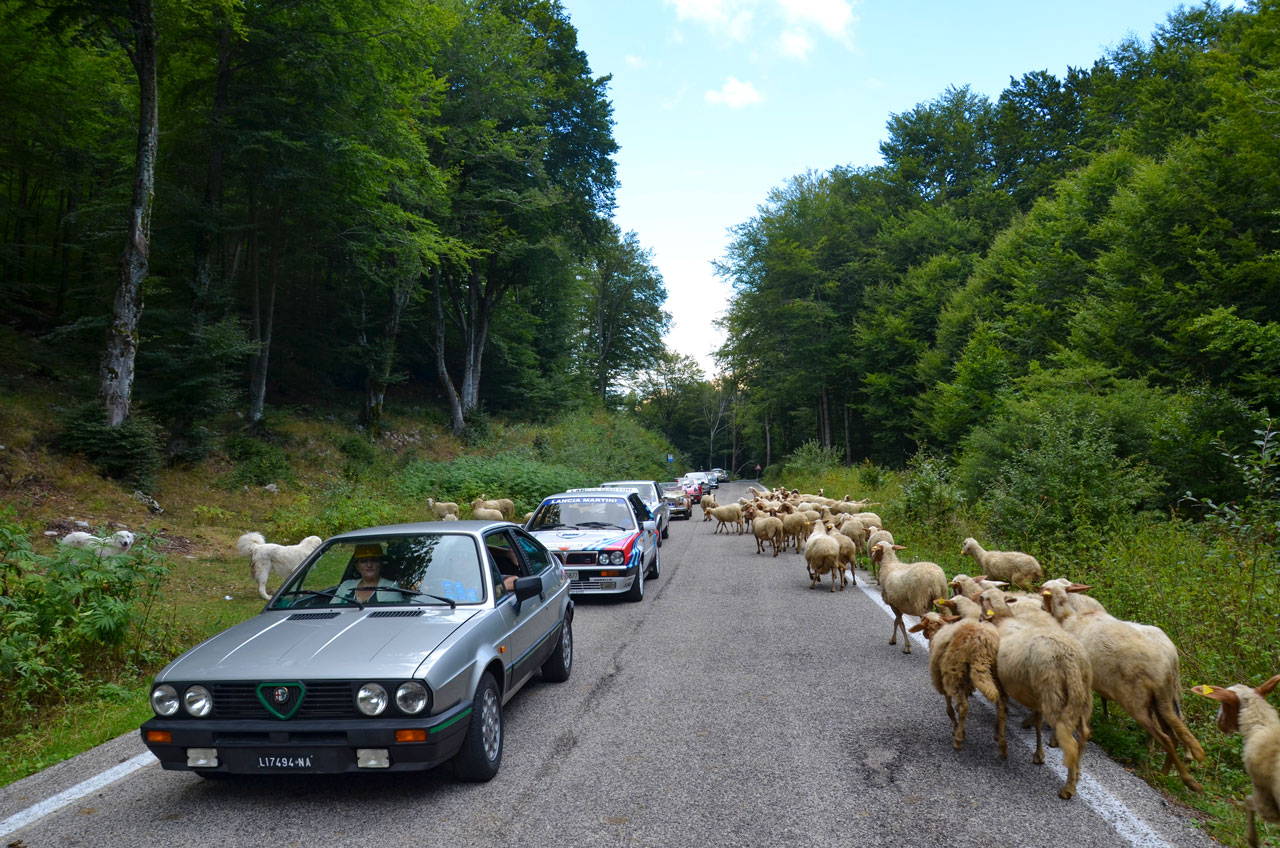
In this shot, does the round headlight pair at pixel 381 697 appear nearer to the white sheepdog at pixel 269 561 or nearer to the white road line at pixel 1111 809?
the white road line at pixel 1111 809

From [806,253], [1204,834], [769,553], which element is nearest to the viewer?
[1204,834]

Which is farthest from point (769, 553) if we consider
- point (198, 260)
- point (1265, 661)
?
point (198, 260)

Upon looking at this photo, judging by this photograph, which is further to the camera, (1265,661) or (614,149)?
(614,149)

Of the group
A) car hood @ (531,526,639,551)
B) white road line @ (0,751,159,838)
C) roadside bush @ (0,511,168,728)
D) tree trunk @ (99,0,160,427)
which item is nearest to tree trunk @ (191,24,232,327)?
tree trunk @ (99,0,160,427)

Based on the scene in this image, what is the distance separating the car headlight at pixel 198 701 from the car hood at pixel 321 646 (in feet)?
0.25

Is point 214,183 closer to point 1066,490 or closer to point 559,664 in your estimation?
point 559,664

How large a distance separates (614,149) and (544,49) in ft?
19.1

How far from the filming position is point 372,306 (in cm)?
3156

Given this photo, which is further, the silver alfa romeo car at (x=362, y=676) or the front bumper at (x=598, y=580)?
the front bumper at (x=598, y=580)

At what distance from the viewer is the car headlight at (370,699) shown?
3.96 m

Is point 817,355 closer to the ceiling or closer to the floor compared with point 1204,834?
closer to the ceiling

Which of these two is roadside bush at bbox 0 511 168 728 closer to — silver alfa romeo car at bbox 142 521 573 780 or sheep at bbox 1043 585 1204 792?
silver alfa romeo car at bbox 142 521 573 780

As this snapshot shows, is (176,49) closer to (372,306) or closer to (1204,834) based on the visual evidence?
(372,306)

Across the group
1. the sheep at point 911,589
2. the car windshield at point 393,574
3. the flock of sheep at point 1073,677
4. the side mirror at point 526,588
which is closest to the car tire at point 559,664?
the side mirror at point 526,588
